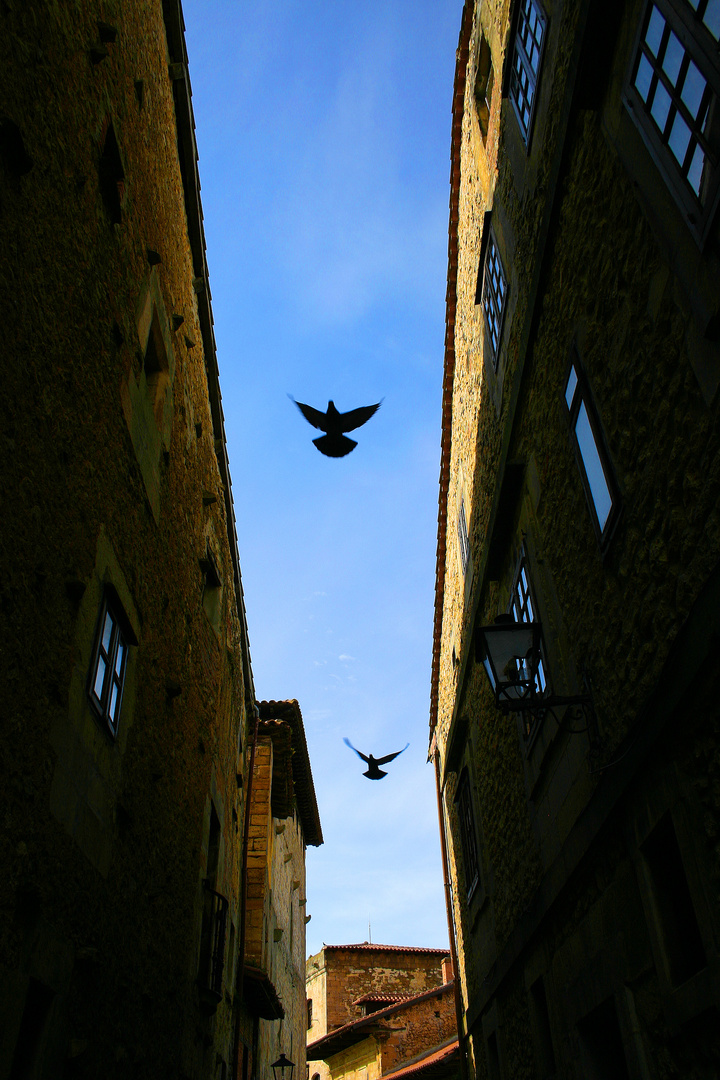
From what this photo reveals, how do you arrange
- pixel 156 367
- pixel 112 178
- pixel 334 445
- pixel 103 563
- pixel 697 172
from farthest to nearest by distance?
pixel 334 445 < pixel 156 367 < pixel 112 178 < pixel 103 563 < pixel 697 172

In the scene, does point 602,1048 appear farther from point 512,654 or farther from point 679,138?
point 679,138

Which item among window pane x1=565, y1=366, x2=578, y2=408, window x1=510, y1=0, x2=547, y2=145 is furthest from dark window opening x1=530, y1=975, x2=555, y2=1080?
window x1=510, y1=0, x2=547, y2=145

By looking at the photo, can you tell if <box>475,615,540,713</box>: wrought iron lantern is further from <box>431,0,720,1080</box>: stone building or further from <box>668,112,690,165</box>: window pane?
<box>668,112,690,165</box>: window pane

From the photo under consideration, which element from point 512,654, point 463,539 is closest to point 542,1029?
point 512,654

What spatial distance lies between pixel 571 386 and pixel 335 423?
4.44 meters

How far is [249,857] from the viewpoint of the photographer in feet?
44.0

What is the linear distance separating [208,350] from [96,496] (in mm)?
5288

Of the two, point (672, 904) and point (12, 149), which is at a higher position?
point (12, 149)

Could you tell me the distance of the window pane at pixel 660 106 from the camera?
11.9 ft

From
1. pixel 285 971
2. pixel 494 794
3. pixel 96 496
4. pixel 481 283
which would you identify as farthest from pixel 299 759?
pixel 96 496

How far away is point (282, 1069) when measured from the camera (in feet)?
51.5

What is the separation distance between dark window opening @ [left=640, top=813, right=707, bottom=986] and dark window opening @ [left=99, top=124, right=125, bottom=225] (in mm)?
5239

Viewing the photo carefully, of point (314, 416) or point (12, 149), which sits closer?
point (12, 149)

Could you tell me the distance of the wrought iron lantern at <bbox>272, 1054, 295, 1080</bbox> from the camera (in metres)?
12.6
